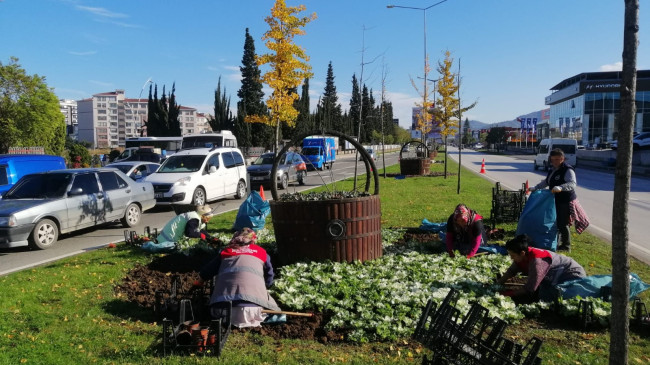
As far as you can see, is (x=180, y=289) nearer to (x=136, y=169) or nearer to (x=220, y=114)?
(x=136, y=169)

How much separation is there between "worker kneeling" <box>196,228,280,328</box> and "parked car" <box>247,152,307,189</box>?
15092 mm

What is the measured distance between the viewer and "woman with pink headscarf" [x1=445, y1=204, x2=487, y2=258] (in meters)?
7.40

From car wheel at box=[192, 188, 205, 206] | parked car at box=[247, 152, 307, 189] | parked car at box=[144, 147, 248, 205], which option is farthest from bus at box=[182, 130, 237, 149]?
car wheel at box=[192, 188, 205, 206]

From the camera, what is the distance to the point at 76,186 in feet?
35.1

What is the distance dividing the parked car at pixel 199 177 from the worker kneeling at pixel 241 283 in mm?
9647

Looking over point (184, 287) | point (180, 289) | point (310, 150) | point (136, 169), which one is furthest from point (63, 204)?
point (310, 150)

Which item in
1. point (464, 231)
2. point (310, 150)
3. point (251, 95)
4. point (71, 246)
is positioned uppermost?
point (251, 95)

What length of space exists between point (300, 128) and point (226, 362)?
60684mm

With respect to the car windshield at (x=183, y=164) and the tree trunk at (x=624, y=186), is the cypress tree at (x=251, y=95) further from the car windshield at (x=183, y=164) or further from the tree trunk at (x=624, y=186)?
the tree trunk at (x=624, y=186)

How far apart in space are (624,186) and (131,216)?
11620mm

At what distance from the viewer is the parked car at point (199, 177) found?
14805 mm

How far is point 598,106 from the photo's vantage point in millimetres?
86938

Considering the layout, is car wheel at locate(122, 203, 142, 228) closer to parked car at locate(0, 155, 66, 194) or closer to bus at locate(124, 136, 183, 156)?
parked car at locate(0, 155, 66, 194)

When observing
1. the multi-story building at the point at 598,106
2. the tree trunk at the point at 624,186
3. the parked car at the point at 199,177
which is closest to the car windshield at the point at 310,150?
the parked car at the point at 199,177
